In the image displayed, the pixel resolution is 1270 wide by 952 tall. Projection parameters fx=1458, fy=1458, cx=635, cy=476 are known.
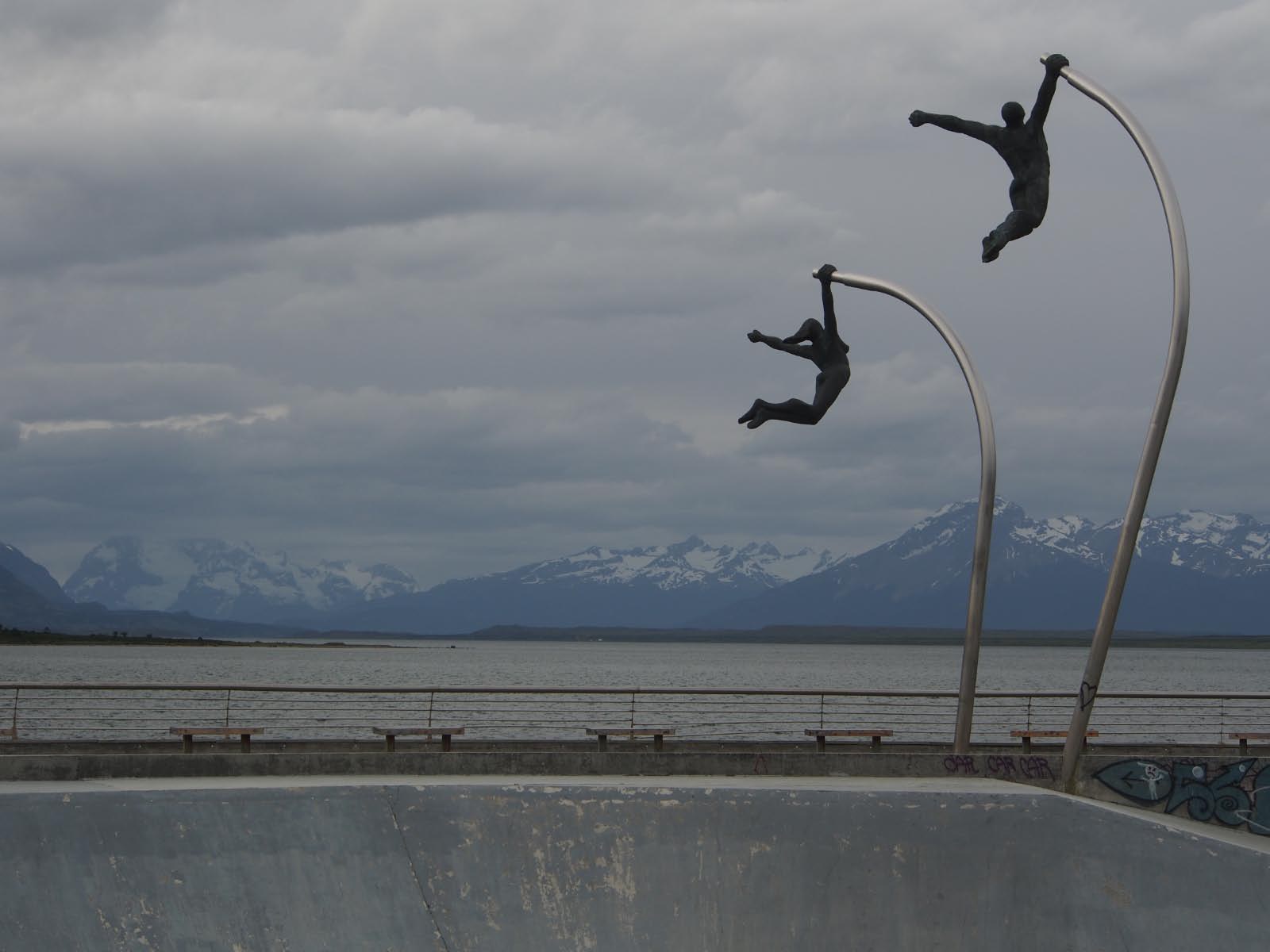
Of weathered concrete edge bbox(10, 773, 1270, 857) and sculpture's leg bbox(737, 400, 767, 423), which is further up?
sculpture's leg bbox(737, 400, 767, 423)

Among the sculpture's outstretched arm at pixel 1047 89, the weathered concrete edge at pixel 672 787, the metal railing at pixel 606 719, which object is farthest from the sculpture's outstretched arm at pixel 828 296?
the metal railing at pixel 606 719

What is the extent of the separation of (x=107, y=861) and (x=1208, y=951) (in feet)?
36.3

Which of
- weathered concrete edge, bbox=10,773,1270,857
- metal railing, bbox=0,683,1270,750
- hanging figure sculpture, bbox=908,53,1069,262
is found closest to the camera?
weathered concrete edge, bbox=10,773,1270,857

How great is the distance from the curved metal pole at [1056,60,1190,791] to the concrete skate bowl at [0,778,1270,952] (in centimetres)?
220

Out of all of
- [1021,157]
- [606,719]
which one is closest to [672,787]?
[1021,157]

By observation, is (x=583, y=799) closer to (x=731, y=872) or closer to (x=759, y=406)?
(x=731, y=872)

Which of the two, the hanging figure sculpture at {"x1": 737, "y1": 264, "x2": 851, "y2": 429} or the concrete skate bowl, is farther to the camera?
the hanging figure sculpture at {"x1": 737, "y1": 264, "x2": 851, "y2": 429}

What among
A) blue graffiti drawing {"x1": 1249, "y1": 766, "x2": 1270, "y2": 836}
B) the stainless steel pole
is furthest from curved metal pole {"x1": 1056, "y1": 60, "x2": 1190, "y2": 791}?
blue graffiti drawing {"x1": 1249, "y1": 766, "x2": 1270, "y2": 836}

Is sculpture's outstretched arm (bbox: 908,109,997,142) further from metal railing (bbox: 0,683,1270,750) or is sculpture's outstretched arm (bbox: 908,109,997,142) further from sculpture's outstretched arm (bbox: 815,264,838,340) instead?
metal railing (bbox: 0,683,1270,750)

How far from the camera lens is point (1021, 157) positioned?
17.9m

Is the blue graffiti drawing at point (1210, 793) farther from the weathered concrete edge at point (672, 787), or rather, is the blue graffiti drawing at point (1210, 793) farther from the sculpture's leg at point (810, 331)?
the sculpture's leg at point (810, 331)

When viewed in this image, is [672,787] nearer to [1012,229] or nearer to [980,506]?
[980,506]

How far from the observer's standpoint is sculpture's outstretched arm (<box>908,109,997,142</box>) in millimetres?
17938

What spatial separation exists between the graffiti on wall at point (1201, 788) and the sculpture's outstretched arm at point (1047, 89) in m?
7.78
